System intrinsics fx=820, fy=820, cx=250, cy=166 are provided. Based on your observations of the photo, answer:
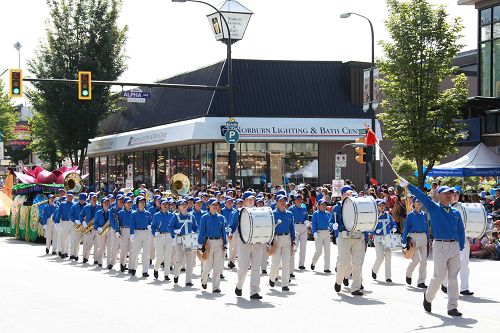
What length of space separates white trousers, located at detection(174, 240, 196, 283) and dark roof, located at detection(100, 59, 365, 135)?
2279cm

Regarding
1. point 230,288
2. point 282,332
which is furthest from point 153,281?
point 282,332

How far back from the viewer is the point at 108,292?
1552 cm

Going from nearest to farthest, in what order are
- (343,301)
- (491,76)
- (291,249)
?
1. (343,301)
2. (291,249)
3. (491,76)

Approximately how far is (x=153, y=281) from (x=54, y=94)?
106 feet

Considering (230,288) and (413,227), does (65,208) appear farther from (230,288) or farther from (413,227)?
(413,227)

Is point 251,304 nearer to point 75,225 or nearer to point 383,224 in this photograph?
point 383,224

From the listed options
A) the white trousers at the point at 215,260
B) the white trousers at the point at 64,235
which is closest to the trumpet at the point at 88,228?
the white trousers at the point at 64,235

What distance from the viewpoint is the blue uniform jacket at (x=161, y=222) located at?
59.7ft

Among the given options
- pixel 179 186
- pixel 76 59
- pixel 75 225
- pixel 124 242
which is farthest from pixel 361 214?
pixel 76 59

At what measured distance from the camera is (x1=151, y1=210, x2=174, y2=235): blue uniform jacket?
18203 millimetres

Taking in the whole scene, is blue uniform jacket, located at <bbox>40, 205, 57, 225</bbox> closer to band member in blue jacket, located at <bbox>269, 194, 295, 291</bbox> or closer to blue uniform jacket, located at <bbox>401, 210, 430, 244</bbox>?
band member in blue jacket, located at <bbox>269, 194, 295, 291</bbox>

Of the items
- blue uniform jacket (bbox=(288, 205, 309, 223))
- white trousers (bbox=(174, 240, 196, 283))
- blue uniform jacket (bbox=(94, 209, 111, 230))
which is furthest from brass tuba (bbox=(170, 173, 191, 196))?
white trousers (bbox=(174, 240, 196, 283))

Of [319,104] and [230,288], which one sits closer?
[230,288]

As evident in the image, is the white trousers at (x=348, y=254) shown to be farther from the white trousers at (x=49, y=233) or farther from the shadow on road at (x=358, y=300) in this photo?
the white trousers at (x=49, y=233)
